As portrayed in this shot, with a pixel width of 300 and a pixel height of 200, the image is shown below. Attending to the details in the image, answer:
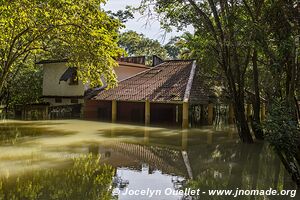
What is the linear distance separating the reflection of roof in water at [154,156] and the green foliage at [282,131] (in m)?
2.84

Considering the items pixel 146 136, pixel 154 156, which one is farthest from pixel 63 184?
pixel 146 136

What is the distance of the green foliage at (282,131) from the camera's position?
21.3 ft

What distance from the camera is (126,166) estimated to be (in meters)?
9.47

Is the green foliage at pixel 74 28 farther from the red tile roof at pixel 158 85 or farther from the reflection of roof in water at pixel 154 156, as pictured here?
the red tile roof at pixel 158 85

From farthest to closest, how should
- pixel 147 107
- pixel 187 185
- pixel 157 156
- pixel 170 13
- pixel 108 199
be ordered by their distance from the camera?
1. pixel 147 107
2. pixel 170 13
3. pixel 157 156
4. pixel 187 185
5. pixel 108 199

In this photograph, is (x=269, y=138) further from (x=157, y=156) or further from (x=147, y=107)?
(x=147, y=107)

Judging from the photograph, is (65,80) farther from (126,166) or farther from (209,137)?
(126,166)

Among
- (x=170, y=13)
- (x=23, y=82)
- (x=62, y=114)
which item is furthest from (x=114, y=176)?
(x=23, y=82)

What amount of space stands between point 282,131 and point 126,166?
4633 millimetres

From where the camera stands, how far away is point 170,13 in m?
14.9

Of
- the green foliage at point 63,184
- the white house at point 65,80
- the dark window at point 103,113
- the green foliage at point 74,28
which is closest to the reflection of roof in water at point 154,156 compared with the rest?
the green foliage at point 63,184

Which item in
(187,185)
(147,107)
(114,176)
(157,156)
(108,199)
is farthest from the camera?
(147,107)

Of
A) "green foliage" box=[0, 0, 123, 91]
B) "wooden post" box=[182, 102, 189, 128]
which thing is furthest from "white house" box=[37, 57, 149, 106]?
"green foliage" box=[0, 0, 123, 91]

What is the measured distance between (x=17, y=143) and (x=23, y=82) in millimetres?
15927
